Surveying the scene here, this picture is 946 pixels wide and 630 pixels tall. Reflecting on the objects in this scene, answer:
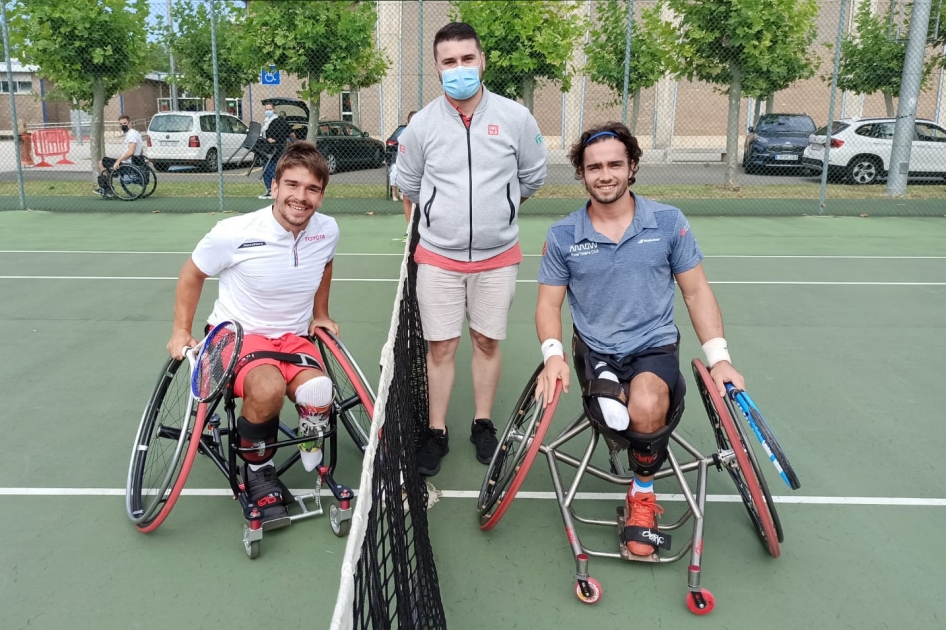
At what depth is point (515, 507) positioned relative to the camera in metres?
3.28

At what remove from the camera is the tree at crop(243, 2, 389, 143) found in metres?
12.9

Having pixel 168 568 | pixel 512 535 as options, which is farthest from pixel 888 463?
pixel 168 568

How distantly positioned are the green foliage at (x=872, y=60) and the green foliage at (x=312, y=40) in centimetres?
1179

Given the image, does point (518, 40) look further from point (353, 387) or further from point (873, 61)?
point (873, 61)

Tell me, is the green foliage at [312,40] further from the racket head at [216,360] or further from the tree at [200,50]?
the racket head at [216,360]

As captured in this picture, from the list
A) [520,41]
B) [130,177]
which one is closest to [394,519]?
[520,41]

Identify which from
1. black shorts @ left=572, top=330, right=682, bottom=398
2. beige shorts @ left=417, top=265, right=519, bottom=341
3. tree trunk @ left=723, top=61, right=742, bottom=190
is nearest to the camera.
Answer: black shorts @ left=572, top=330, right=682, bottom=398

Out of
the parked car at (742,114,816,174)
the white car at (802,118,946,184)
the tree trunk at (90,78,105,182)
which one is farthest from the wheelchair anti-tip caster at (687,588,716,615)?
the parked car at (742,114,816,174)

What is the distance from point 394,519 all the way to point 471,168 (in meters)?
1.62

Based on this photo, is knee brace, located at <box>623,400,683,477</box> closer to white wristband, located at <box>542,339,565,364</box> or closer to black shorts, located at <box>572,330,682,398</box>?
black shorts, located at <box>572,330,682,398</box>

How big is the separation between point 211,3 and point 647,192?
7.85 metres

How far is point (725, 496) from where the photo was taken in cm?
339

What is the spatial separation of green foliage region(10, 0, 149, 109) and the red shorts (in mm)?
11912

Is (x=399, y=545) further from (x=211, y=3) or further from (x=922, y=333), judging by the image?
(x=211, y=3)
